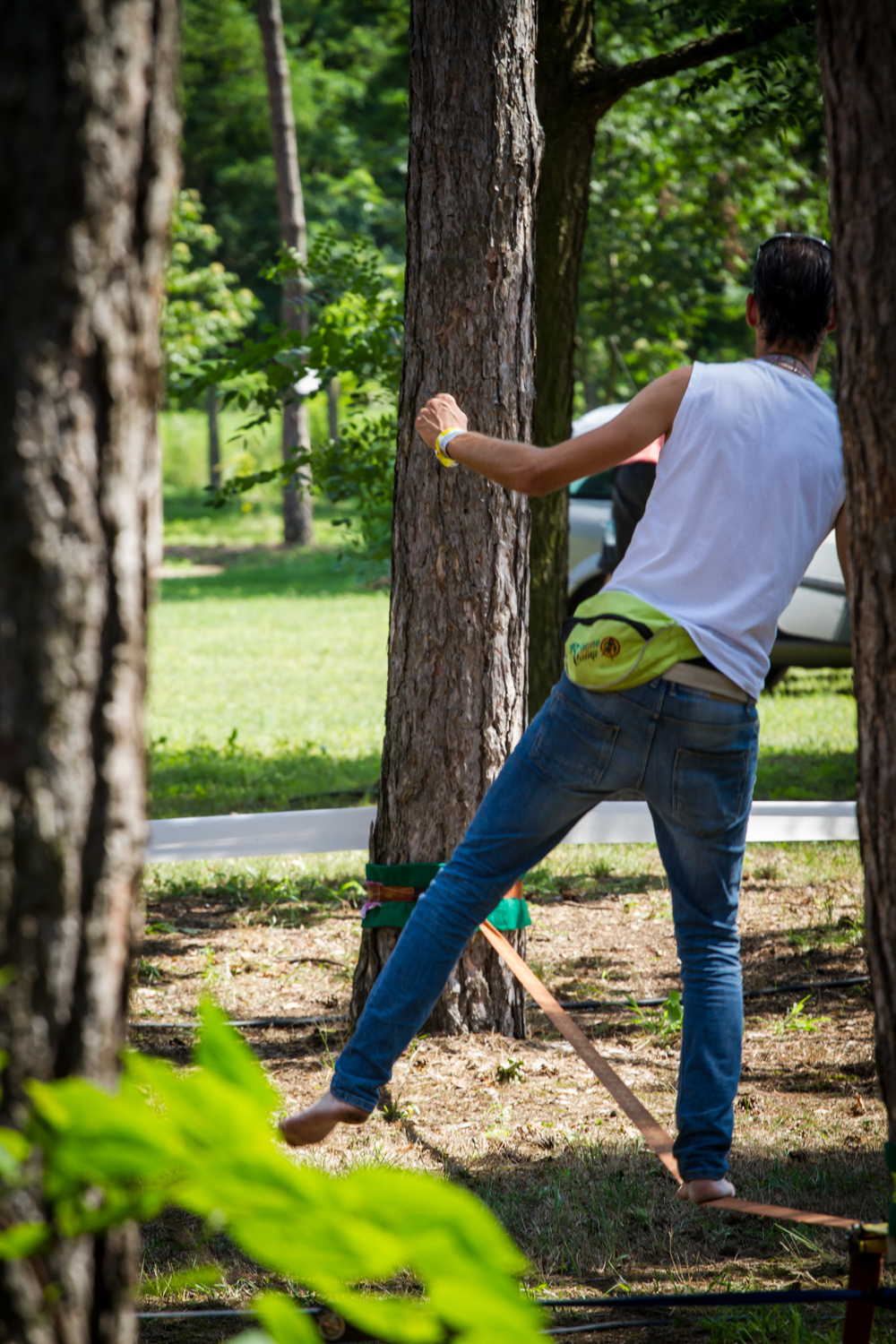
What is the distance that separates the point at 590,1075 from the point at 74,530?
2872mm

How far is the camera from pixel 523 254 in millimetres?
3646

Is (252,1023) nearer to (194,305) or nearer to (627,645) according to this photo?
(627,645)

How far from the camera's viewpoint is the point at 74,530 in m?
1.16

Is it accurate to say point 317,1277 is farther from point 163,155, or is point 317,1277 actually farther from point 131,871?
point 163,155

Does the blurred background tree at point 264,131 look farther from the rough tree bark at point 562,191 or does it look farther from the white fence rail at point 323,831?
the white fence rail at point 323,831

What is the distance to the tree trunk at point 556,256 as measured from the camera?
555 centimetres

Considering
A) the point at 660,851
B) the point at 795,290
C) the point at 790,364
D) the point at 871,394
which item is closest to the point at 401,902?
the point at 660,851

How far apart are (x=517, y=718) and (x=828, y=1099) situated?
1.33m

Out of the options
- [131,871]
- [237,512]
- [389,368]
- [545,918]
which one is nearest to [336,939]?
[545,918]

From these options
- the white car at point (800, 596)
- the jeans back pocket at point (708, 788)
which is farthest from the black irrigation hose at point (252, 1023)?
the white car at point (800, 596)

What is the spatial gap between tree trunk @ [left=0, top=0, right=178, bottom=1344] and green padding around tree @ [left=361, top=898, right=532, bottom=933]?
236cm

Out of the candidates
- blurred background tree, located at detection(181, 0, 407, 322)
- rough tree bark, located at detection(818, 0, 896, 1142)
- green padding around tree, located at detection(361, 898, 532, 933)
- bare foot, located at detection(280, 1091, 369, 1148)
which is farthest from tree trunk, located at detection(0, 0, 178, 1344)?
blurred background tree, located at detection(181, 0, 407, 322)

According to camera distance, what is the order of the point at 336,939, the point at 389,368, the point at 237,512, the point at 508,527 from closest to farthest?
the point at 508,527 < the point at 336,939 < the point at 389,368 < the point at 237,512

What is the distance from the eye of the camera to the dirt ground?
2.65 metres
